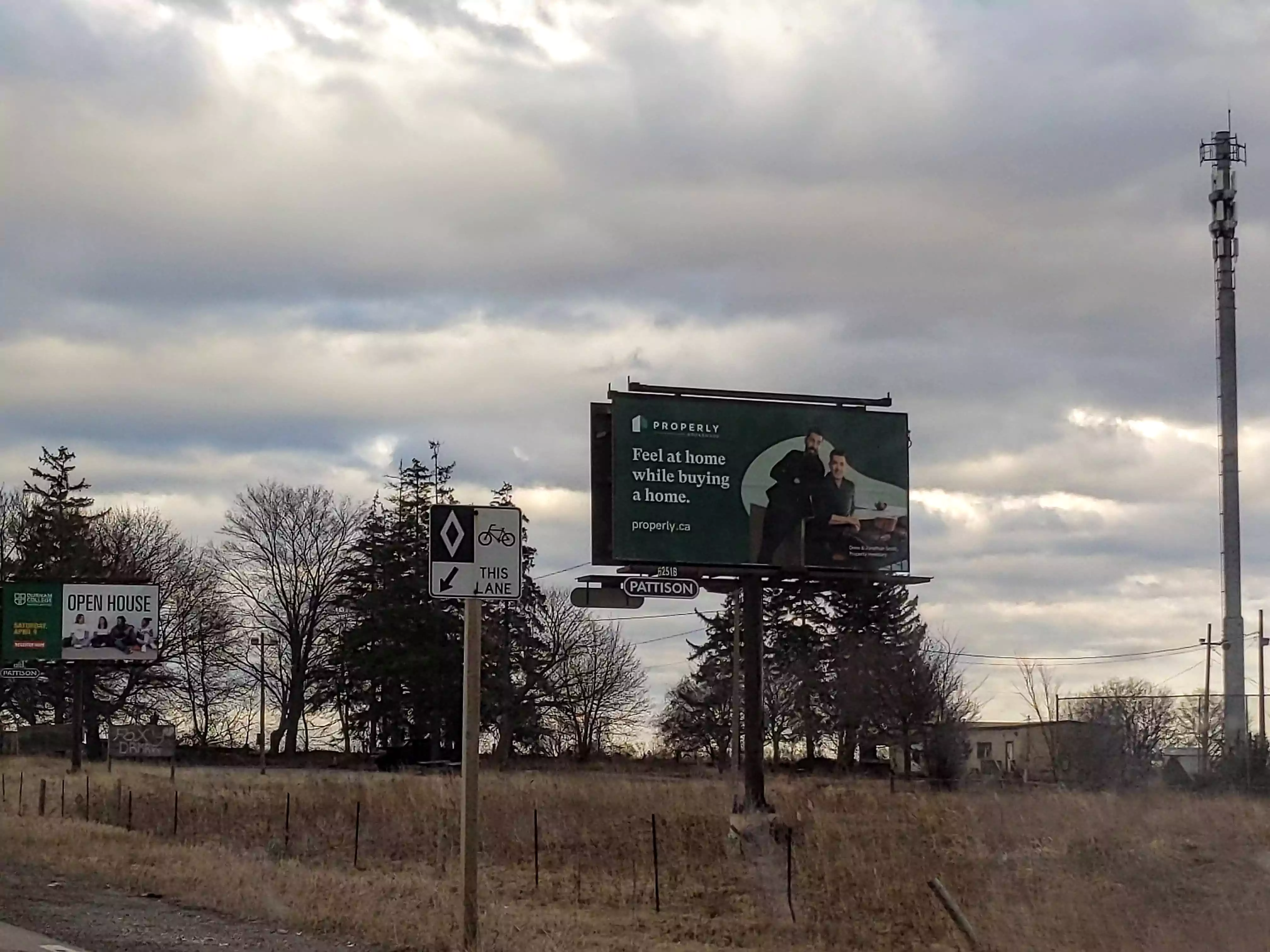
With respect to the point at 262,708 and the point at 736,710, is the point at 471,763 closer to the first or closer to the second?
the point at 736,710

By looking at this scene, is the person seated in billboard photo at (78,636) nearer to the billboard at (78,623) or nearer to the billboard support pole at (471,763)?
the billboard at (78,623)

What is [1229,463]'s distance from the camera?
2073 inches

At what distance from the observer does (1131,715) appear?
176ft

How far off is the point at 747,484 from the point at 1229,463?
1120 inches

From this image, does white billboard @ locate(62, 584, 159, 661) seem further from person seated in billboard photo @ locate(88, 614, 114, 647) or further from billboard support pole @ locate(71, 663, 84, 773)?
billboard support pole @ locate(71, 663, 84, 773)

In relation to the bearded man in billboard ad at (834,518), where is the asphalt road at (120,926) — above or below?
below

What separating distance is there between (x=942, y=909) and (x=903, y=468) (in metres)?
10.5

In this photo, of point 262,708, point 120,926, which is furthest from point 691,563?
point 262,708

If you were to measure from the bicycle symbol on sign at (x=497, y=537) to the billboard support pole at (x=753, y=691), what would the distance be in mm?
18321

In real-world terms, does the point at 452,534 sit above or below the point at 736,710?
above

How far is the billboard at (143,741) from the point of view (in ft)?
195

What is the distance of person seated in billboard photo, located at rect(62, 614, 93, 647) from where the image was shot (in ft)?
178

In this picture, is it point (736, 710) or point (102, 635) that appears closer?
point (736, 710)

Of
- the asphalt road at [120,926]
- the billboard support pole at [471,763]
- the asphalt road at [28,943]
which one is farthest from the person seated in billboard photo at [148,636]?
the billboard support pole at [471,763]
